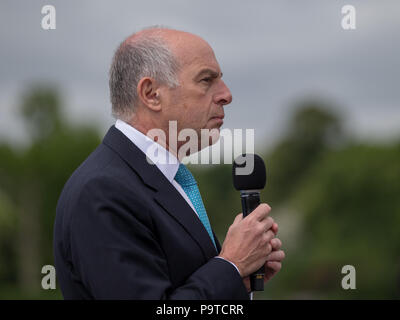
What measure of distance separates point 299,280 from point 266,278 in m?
48.7

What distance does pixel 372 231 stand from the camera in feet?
139

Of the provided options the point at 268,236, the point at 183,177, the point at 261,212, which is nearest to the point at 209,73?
the point at 183,177

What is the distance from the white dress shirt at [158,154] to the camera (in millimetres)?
3055

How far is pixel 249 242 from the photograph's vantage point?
2826 millimetres

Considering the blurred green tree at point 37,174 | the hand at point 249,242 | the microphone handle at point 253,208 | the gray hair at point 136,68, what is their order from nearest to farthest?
the hand at point 249,242, the microphone handle at point 253,208, the gray hair at point 136,68, the blurred green tree at point 37,174

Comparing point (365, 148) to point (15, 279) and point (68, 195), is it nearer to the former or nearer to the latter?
point (15, 279)

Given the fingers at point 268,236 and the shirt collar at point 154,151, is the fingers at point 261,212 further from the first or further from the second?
the shirt collar at point 154,151

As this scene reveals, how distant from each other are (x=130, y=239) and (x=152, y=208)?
0.23 m

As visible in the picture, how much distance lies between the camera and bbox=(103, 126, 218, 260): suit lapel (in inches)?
112

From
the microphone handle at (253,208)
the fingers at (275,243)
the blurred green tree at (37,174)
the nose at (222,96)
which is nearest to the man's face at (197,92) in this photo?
the nose at (222,96)

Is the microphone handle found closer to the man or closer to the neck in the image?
Result: the man

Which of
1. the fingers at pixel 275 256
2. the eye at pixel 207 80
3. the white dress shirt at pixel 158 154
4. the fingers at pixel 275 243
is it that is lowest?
the fingers at pixel 275 256

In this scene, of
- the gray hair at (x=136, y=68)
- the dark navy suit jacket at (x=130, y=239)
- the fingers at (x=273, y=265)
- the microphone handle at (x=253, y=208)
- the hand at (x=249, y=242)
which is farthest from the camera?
the fingers at (x=273, y=265)

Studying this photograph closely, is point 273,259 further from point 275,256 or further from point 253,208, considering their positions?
point 253,208
